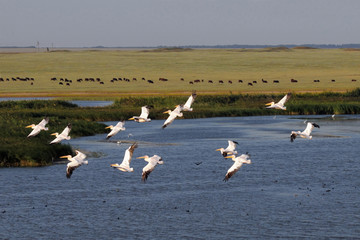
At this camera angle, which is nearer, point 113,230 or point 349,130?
point 113,230

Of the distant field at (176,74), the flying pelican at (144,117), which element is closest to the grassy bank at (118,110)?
the flying pelican at (144,117)

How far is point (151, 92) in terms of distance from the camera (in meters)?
87.4

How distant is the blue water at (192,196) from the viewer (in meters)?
28.4

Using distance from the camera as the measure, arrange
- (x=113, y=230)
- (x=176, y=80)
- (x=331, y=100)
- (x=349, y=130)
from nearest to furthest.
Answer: (x=113, y=230)
(x=349, y=130)
(x=331, y=100)
(x=176, y=80)

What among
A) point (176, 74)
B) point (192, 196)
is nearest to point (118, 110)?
point (192, 196)

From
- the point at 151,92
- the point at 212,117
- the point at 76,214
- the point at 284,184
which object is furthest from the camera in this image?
the point at 151,92

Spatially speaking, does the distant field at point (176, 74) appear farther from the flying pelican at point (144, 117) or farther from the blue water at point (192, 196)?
the flying pelican at point (144, 117)

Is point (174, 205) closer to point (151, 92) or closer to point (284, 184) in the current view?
point (284, 184)

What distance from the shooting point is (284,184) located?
1420 inches

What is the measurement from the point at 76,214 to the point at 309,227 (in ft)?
31.5

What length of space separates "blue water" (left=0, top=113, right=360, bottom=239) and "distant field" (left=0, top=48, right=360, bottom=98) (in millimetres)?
41643

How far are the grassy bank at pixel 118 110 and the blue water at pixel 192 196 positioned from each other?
3.49 meters

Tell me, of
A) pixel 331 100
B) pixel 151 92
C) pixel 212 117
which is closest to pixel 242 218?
pixel 212 117

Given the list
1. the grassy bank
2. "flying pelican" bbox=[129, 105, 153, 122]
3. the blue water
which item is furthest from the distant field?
"flying pelican" bbox=[129, 105, 153, 122]
